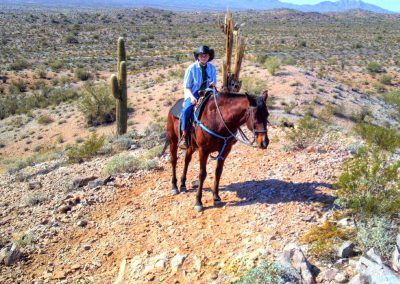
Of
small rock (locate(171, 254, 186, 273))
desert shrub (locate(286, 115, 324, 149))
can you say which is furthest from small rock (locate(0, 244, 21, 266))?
desert shrub (locate(286, 115, 324, 149))

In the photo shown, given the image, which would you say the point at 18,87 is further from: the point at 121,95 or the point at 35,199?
the point at 35,199

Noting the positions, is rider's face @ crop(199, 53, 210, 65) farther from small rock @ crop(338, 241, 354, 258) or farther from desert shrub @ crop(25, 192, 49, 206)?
desert shrub @ crop(25, 192, 49, 206)

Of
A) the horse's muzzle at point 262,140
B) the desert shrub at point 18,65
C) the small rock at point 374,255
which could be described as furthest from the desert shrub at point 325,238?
the desert shrub at point 18,65

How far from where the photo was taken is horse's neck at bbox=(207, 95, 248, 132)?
629cm

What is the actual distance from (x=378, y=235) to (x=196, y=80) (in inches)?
151

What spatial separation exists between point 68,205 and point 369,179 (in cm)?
552

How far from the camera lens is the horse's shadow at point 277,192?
673 cm

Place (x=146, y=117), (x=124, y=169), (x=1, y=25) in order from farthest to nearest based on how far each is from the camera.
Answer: (x=1, y=25) → (x=146, y=117) → (x=124, y=169)

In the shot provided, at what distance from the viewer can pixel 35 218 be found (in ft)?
26.5

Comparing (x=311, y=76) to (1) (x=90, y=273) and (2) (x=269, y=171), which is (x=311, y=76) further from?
(1) (x=90, y=273)

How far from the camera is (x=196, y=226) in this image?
6.56 m

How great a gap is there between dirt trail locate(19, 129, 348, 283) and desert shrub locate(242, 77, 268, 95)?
1248 centimetres

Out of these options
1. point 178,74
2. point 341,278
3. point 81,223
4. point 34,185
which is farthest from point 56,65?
point 341,278

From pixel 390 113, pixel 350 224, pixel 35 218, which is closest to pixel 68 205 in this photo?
pixel 35 218
